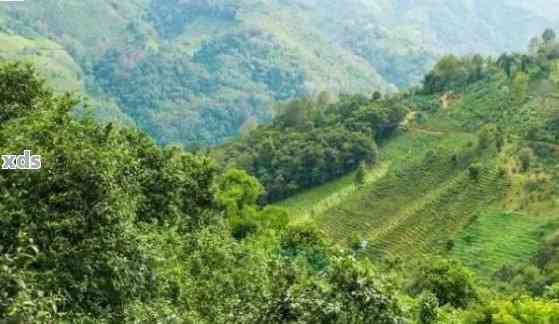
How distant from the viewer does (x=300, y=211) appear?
6819cm

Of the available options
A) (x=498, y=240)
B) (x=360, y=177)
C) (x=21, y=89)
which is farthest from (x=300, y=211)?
(x=21, y=89)

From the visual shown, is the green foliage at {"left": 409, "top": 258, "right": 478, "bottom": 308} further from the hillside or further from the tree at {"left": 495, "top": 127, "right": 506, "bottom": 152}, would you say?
the tree at {"left": 495, "top": 127, "right": 506, "bottom": 152}

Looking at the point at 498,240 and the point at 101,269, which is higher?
the point at 101,269

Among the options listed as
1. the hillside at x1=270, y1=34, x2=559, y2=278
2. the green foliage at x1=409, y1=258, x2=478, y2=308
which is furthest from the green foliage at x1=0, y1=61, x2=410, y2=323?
the hillside at x1=270, y1=34, x2=559, y2=278

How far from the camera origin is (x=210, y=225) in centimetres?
2702

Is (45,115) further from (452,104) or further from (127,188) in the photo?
(452,104)

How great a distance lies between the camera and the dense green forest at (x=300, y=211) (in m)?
13.2

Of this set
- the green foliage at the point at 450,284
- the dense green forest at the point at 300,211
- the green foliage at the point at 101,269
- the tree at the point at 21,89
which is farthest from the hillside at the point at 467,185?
the green foliage at the point at 101,269

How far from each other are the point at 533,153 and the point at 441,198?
9.32m

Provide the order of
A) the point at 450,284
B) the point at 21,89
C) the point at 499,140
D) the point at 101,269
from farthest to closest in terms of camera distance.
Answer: the point at 499,140, the point at 450,284, the point at 21,89, the point at 101,269

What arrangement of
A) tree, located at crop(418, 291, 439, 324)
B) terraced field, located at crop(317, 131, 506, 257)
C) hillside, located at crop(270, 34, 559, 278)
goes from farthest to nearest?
terraced field, located at crop(317, 131, 506, 257), hillside, located at crop(270, 34, 559, 278), tree, located at crop(418, 291, 439, 324)

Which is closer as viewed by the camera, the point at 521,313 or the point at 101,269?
the point at 101,269

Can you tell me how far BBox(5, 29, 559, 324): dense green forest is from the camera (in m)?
13.2

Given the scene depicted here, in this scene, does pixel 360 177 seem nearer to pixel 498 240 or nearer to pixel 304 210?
pixel 304 210
